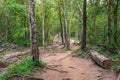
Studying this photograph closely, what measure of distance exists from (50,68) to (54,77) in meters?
1.55

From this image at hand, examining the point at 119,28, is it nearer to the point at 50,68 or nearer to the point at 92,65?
the point at 92,65

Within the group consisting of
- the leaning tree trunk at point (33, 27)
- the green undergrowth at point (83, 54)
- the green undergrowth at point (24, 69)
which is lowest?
the green undergrowth at point (83, 54)

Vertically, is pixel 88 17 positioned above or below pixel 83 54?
above

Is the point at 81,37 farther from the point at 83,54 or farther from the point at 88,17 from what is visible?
the point at 83,54

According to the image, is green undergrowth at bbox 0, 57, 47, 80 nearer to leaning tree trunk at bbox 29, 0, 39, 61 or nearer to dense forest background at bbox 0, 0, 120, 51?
leaning tree trunk at bbox 29, 0, 39, 61

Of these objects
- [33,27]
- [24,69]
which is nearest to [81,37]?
[33,27]

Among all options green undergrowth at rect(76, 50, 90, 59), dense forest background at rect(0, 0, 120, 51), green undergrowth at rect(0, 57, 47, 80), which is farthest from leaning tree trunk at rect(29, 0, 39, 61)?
dense forest background at rect(0, 0, 120, 51)

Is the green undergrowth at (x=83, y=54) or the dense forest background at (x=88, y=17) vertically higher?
the dense forest background at (x=88, y=17)

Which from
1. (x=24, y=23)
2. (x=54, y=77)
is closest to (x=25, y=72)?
(x=54, y=77)

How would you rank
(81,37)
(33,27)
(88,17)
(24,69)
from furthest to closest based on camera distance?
(81,37) < (88,17) < (33,27) < (24,69)

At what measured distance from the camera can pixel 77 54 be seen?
1852 cm

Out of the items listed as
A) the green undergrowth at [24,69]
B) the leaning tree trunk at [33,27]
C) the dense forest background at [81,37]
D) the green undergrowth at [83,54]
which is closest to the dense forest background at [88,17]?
the dense forest background at [81,37]

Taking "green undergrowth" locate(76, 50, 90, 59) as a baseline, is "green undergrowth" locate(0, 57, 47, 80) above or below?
above

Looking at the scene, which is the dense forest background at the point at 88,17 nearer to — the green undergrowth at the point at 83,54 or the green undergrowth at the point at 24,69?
the green undergrowth at the point at 83,54
